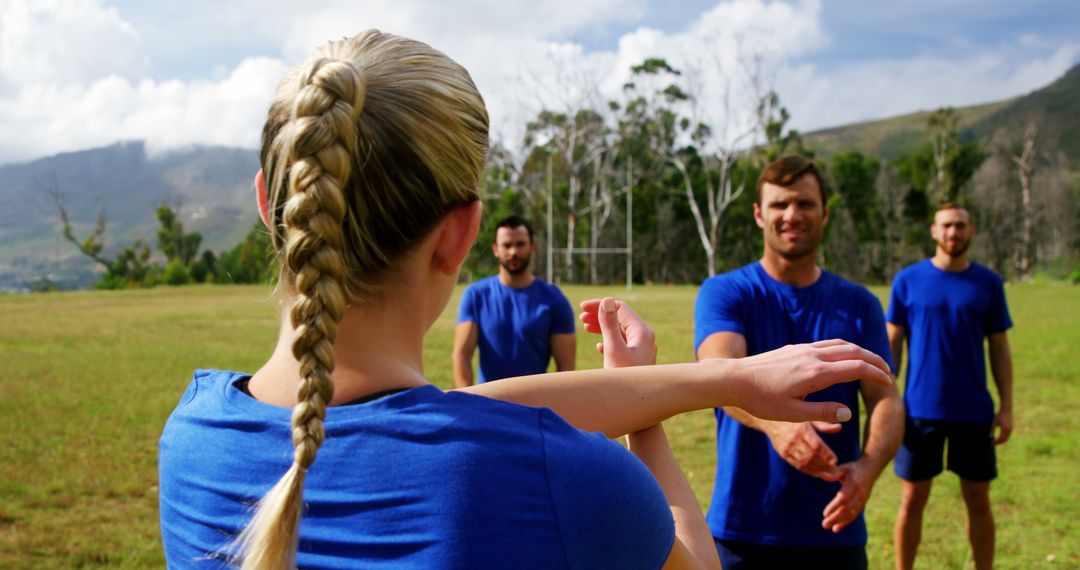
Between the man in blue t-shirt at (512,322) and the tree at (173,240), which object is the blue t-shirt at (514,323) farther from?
the tree at (173,240)

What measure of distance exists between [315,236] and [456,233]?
23cm

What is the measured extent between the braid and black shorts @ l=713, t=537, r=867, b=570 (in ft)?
9.32

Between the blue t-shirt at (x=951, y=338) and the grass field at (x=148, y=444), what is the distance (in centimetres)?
108

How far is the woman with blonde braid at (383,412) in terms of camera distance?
39.2 inches

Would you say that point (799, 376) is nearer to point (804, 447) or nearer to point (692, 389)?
point (692, 389)

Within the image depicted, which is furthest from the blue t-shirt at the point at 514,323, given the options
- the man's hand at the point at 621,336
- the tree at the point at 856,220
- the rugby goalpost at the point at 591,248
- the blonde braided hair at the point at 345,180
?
the tree at the point at 856,220

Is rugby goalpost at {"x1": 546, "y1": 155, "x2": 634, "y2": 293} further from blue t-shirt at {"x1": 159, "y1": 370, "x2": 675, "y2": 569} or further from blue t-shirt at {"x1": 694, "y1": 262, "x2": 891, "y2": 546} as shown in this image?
blue t-shirt at {"x1": 159, "y1": 370, "x2": 675, "y2": 569}

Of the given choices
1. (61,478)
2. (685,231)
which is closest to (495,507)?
(61,478)

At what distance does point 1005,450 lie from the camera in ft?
29.6

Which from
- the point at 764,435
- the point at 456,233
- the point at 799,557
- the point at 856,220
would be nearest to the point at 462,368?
the point at 764,435

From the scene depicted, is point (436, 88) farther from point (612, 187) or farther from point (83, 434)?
point (612, 187)

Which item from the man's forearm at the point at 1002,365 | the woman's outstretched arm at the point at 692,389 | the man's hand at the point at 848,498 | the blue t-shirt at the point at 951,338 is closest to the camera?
the woman's outstretched arm at the point at 692,389

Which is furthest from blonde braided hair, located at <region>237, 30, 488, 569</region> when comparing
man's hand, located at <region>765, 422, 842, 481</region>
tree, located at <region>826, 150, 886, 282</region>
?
tree, located at <region>826, 150, 886, 282</region>

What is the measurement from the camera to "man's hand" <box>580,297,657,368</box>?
149 cm
